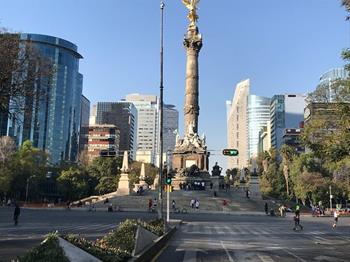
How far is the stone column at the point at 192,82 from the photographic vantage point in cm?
8794

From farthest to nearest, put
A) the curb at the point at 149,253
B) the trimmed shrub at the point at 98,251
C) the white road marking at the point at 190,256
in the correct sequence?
the white road marking at the point at 190,256
the curb at the point at 149,253
the trimmed shrub at the point at 98,251

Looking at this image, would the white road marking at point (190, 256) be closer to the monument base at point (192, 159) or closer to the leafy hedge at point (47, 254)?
the leafy hedge at point (47, 254)

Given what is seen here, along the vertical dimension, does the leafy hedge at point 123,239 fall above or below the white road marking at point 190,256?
above

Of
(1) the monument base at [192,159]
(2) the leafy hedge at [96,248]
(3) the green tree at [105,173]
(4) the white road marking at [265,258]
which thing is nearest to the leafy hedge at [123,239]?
(2) the leafy hedge at [96,248]

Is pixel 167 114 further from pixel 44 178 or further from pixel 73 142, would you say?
pixel 44 178

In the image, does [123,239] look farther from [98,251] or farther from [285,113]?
[285,113]

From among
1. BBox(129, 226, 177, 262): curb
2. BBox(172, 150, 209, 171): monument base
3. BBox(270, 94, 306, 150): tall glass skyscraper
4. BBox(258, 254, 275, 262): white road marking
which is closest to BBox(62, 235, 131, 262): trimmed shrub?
BBox(129, 226, 177, 262): curb

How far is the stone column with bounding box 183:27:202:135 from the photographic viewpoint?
8794 cm

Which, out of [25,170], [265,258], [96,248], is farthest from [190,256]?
[25,170]

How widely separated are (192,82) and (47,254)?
81452 mm

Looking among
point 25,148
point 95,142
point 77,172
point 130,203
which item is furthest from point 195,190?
point 95,142

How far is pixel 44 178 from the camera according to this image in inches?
4154

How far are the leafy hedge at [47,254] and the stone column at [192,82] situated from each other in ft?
262

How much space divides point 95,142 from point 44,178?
65949mm
